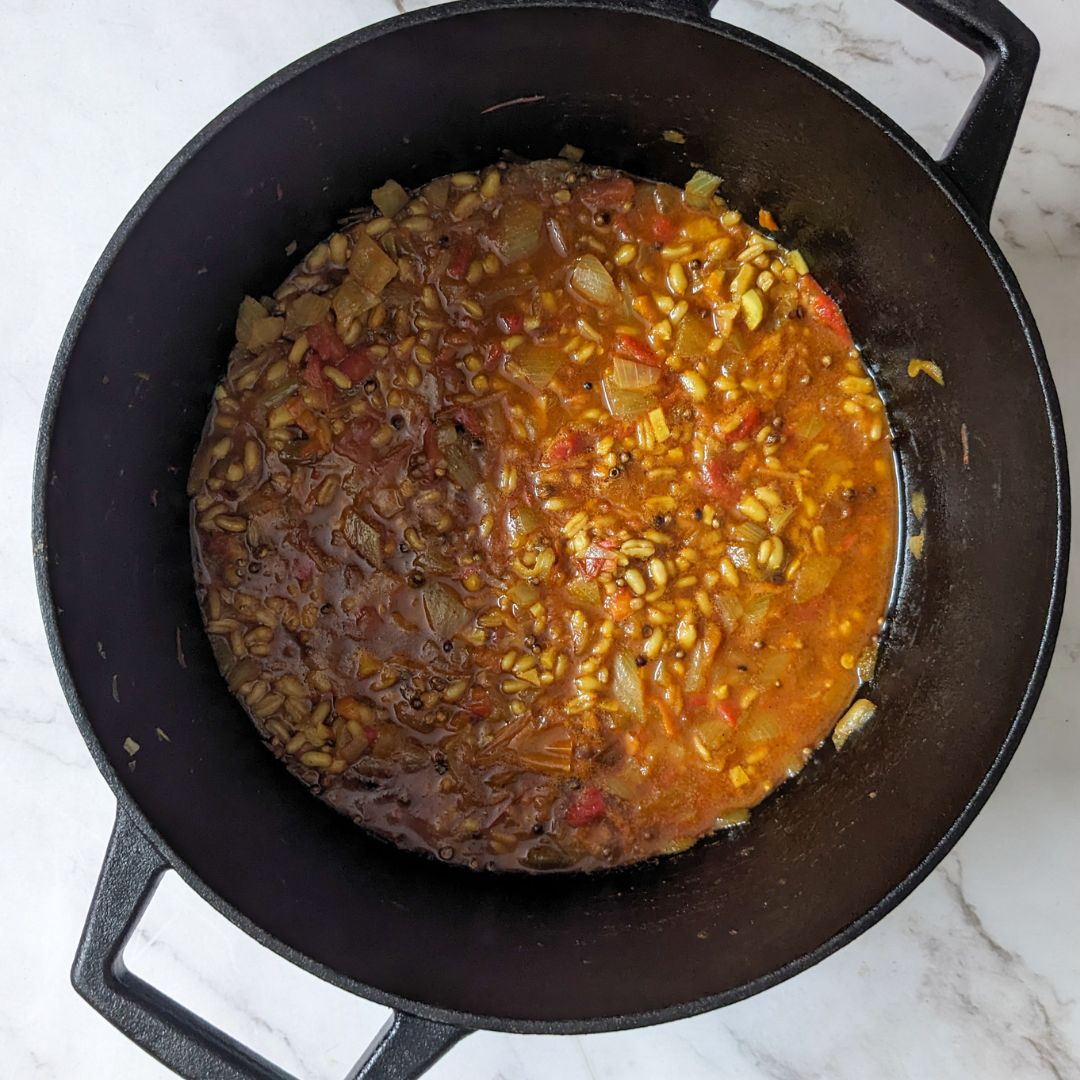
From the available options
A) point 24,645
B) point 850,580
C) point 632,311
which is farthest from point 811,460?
point 24,645

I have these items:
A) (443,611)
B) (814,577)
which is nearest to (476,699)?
(443,611)

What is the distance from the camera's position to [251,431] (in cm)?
277

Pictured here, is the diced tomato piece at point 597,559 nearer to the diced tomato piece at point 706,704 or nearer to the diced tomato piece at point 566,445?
the diced tomato piece at point 566,445

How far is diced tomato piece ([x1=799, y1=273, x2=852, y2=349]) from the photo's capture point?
9.54ft

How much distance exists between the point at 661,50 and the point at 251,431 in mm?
1360

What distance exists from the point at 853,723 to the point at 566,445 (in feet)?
3.55

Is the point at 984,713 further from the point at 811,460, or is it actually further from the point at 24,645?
the point at 24,645

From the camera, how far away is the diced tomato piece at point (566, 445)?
2756 millimetres

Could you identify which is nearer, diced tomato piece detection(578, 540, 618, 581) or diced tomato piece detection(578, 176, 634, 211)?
diced tomato piece detection(578, 540, 618, 581)

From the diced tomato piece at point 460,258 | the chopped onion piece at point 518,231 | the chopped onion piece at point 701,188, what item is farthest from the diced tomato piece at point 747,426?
the diced tomato piece at point 460,258

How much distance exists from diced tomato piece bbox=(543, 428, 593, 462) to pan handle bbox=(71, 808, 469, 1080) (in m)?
1.30

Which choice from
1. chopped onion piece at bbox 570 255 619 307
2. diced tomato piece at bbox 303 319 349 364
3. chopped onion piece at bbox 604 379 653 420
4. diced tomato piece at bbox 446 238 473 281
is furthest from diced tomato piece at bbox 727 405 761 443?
diced tomato piece at bbox 303 319 349 364

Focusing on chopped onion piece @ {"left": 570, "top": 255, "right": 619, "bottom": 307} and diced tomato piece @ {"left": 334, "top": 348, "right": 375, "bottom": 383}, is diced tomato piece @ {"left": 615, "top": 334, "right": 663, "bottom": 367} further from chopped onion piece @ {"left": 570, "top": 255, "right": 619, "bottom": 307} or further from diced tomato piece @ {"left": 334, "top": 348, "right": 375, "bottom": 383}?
diced tomato piece @ {"left": 334, "top": 348, "right": 375, "bottom": 383}

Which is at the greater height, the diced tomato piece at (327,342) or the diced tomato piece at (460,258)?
the diced tomato piece at (460,258)
